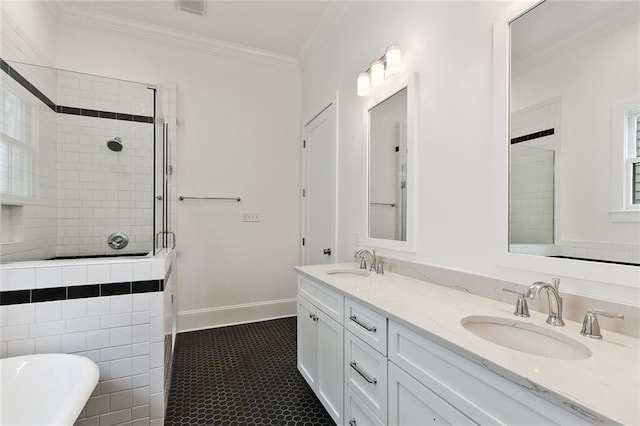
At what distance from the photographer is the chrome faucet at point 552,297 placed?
1.00m

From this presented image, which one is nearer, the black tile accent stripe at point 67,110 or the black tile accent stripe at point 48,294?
the black tile accent stripe at point 48,294

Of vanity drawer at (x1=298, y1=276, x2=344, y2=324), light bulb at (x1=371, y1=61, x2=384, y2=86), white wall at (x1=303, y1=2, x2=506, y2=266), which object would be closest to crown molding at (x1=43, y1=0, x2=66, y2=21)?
white wall at (x1=303, y1=2, x2=506, y2=266)

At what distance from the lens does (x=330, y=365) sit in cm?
166

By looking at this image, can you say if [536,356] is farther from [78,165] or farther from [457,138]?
[78,165]

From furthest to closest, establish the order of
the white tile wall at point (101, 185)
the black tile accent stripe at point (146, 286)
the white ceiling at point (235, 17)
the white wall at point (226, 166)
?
the white wall at point (226, 166) < the white ceiling at point (235, 17) < the white tile wall at point (101, 185) < the black tile accent stripe at point (146, 286)

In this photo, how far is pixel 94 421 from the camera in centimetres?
153

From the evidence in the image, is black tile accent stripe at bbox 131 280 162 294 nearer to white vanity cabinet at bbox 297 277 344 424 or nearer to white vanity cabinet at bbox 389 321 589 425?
white vanity cabinet at bbox 297 277 344 424

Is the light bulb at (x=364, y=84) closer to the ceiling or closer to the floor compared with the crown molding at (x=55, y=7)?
closer to the floor

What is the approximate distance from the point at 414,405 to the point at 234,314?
2623mm

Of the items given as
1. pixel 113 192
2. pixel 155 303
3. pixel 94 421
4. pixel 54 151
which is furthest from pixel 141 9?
pixel 94 421

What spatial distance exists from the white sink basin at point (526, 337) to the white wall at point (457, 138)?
0.21 metres

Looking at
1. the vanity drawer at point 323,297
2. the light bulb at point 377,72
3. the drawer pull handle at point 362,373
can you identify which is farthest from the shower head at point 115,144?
the drawer pull handle at point 362,373

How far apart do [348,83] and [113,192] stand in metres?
1.99

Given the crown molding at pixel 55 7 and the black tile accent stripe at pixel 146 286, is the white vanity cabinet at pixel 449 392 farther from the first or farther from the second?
the crown molding at pixel 55 7
